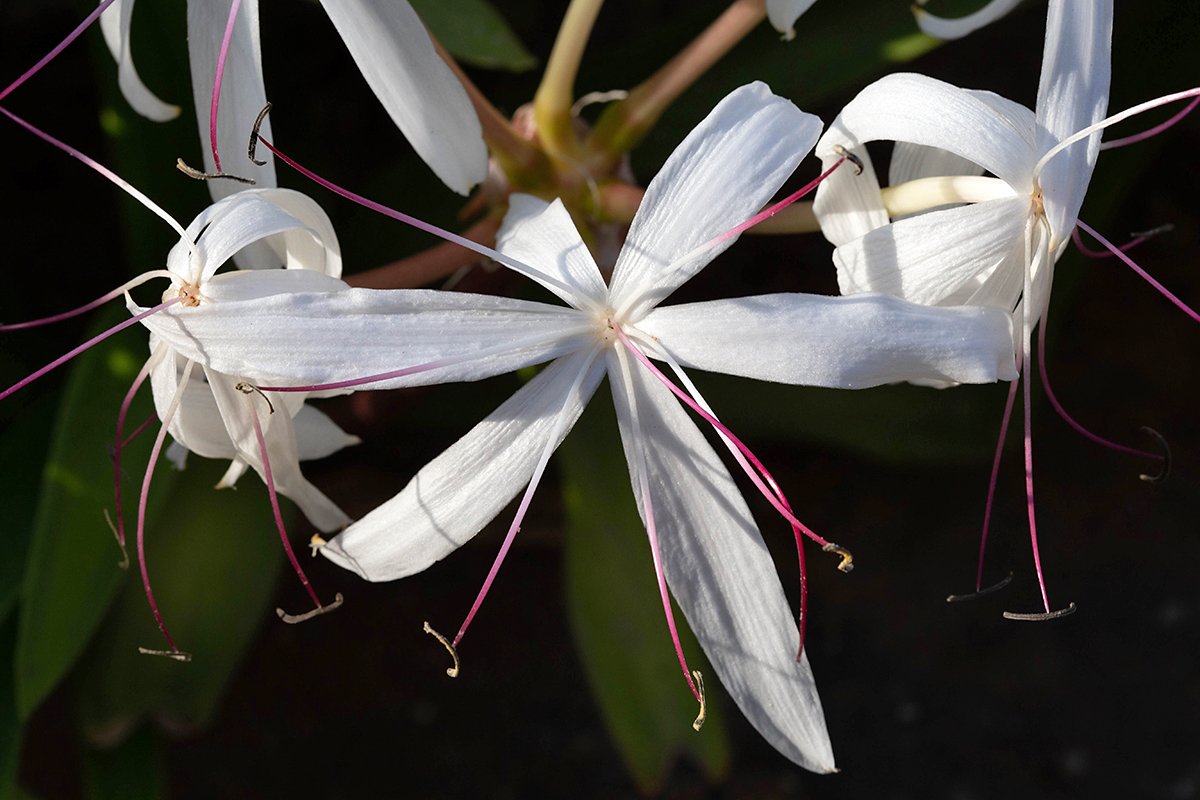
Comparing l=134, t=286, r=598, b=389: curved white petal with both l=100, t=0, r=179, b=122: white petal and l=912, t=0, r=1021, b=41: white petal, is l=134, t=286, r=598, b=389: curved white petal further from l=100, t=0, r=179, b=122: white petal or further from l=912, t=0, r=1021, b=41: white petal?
l=912, t=0, r=1021, b=41: white petal

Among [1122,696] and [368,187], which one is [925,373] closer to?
[368,187]

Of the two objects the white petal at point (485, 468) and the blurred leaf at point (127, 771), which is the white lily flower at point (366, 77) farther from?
the blurred leaf at point (127, 771)

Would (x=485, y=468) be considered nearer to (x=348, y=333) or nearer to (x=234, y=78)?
(x=348, y=333)

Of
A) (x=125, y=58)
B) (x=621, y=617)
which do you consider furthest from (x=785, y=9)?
(x=621, y=617)

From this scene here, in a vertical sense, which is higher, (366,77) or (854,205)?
(366,77)

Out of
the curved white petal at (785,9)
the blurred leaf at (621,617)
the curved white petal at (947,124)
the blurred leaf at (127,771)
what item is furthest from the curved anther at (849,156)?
the blurred leaf at (127,771)

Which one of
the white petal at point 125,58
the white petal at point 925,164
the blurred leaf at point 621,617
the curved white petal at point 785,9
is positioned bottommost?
the blurred leaf at point 621,617

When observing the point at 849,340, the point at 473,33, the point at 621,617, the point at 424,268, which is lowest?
the point at 621,617
